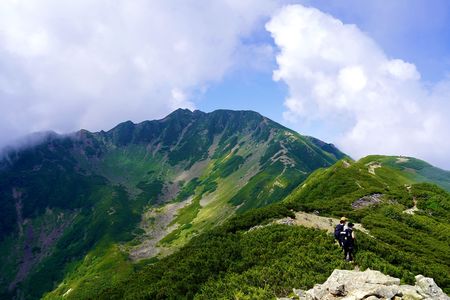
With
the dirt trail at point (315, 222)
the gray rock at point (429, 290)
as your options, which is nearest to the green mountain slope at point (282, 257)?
the dirt trail at point (315, 222)

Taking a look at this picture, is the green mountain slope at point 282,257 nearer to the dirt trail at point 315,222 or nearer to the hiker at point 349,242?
the hiker at point 349,242

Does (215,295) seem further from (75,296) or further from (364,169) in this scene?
(75,296)

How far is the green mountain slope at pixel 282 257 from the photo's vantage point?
4169 centimetres

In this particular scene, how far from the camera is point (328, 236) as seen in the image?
5150 cm

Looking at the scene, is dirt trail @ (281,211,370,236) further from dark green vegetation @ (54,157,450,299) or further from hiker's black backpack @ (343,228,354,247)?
hiker's black backpack @ (343,228,354,247)

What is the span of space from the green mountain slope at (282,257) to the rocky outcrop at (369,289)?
189 inches

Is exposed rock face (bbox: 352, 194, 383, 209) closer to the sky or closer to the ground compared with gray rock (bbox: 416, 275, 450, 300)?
closer to the sky

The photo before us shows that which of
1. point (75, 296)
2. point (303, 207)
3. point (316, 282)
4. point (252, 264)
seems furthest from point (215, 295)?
point (75, 296)

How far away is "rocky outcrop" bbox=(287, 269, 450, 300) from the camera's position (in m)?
29.8

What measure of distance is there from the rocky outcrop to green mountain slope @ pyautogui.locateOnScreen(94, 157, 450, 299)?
4.79 m

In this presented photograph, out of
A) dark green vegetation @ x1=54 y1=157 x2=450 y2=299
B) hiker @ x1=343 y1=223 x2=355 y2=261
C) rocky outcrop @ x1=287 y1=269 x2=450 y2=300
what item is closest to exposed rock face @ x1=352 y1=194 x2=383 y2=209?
dark green vegetation @ x1=54 y1=157 x2=450 y2=299

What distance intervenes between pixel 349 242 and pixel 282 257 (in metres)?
9.47

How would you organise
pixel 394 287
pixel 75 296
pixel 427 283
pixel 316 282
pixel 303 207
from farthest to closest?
pixel 75 296
pixel 303 207
pixel 316 282
pixel 427 283
pixel 394 287

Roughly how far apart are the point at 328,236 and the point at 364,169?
4131 inches
